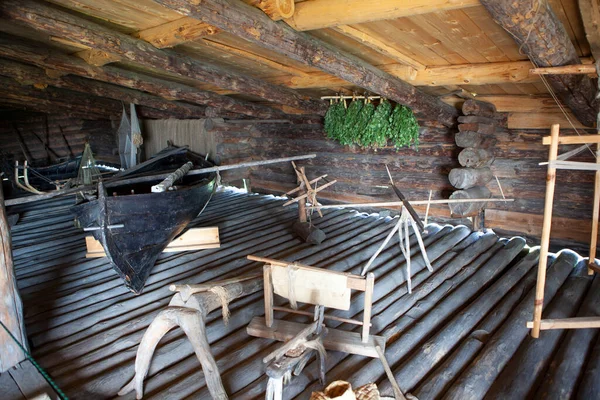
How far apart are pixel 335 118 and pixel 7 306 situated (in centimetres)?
A: 505

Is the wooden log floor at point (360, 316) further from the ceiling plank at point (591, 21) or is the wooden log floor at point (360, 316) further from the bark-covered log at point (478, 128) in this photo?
the ceiling plank at point (591, 21)

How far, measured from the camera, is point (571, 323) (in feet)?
9.69

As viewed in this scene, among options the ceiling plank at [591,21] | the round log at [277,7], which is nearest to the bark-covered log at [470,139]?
the ceiling plank at [591,21]

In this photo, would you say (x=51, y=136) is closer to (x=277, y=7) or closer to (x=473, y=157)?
(x=277, y=7)

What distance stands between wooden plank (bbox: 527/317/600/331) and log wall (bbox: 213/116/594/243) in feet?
8.91

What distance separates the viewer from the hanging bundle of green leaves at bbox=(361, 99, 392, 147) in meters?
5.74

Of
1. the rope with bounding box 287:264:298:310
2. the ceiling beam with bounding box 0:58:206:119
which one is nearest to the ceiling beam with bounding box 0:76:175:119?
the ceiling beam with bounding box 0:58:206:119

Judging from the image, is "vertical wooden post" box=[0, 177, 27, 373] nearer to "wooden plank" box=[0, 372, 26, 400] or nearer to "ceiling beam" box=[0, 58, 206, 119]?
"wooden plank" box=[0, 372, 26, 400]

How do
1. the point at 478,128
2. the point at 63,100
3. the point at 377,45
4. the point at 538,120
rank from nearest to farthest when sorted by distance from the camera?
the point at 377,45, the point at 538,120, the point at 478,128, the point at 63,100

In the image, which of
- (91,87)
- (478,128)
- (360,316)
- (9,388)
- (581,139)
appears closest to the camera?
Result: (9,388)

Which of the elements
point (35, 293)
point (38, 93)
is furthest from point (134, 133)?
point (35, 293)

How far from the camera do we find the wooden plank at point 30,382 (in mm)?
2525

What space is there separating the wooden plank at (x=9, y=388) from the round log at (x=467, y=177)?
534 centimetres

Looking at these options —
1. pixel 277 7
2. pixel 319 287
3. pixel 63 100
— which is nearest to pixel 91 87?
pixel 63 100
